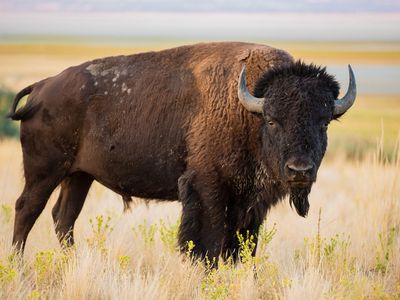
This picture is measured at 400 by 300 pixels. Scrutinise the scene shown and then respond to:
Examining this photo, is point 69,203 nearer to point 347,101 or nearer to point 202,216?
point 202,216

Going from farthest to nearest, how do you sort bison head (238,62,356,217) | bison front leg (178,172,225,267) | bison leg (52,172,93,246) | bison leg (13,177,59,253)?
1. bison leg (52,172,93,246)
2. bison leg (13,177,59,253)
3. bison front leg (178,172,225,267)
4. bison head (238,62,356,217)

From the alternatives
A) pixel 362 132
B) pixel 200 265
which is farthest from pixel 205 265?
pixel 362 132

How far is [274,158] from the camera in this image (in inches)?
270

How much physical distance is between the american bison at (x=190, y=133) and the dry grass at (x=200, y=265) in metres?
→ 0.42

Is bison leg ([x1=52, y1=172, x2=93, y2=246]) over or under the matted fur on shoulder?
under

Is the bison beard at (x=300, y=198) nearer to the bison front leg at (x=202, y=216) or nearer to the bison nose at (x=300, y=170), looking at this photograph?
the bison nose at (x=300, y=170)

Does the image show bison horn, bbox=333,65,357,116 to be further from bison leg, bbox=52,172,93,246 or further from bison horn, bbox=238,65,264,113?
bison leg, bbox=52,172,93,246

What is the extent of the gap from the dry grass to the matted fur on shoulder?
1.46 meters

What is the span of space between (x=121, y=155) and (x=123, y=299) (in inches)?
84.8

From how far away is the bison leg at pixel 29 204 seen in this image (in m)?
8.12

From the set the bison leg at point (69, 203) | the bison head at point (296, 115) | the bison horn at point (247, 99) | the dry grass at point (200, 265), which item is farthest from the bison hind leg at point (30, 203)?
the bison head at point (296, 115)

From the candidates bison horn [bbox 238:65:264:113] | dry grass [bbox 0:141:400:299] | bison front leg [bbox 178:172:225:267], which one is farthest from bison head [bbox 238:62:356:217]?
dry grass [bbox 0:141:400:299]

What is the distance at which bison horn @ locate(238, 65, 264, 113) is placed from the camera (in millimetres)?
6910

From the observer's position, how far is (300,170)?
20.6ft
